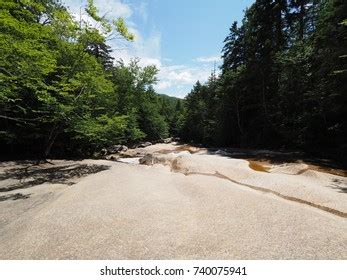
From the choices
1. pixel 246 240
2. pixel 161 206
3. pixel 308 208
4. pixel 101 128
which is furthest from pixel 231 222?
pixel 101 128

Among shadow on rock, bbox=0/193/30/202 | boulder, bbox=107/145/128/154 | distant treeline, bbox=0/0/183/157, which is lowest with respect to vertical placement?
boulder, bbox=107/145/128/154

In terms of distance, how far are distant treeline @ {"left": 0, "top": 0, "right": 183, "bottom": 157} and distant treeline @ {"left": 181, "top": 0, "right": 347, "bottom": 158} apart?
41.0ft

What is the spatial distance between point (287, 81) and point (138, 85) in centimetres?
1458

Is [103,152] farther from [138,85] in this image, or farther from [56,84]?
[56,84]

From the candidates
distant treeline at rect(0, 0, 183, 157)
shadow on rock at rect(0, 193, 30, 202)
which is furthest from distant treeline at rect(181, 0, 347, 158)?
shadow on rock at rect(0, 193, 30, 202)

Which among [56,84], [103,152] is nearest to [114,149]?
[103,152]

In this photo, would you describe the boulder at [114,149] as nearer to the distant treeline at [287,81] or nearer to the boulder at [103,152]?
the boulder at [103,152]

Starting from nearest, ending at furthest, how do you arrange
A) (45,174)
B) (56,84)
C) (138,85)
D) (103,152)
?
(45,174) < (56,84) < (138,85) < (103,152)

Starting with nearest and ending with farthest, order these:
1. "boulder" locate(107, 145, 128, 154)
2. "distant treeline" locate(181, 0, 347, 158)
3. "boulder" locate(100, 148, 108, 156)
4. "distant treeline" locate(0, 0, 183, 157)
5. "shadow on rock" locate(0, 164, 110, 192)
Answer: "distant treeline" locate(0, 0, 183, 157) → "shadow on rock" locate(0, 164, 110, 192) → "distant treeline" locate(181, 0, 347, 158) → "boulder" locate(100, 148, 108, 156) → "boulder" locate(107, 145, 128, 154)

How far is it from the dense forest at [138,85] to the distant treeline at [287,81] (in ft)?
0.34

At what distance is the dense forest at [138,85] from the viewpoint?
14234mm

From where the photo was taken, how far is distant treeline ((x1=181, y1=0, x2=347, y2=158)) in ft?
66.2

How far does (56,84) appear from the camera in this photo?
1966 centimetres

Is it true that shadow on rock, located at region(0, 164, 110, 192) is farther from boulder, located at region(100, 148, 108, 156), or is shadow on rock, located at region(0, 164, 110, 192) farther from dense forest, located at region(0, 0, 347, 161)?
boulder, located at region(100, 148, 108, 156)
